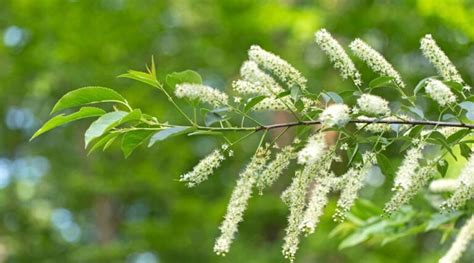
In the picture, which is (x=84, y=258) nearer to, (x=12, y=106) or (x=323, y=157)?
(x=12, y=106)

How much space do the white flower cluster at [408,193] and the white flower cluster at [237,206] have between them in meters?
0.30

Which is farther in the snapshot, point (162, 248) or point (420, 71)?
point (162, 248)

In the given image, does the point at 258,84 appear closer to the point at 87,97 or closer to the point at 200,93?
the point at 200,93

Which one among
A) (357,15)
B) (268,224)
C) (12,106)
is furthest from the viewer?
(12,106)

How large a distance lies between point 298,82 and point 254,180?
0.80 feet

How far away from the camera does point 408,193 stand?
1743mm

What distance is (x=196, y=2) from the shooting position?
9547mm

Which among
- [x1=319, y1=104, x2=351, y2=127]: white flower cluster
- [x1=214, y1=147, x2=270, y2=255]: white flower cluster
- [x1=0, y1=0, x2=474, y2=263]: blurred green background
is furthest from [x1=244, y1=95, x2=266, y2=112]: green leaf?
[x1=0, y1=0, x2=474, y2=263]: blurred green background

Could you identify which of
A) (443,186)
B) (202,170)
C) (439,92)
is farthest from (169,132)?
(443,186)

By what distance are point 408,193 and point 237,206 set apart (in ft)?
1.25

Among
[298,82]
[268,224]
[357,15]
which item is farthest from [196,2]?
[298,82]

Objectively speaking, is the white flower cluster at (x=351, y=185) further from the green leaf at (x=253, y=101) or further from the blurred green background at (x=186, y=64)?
the blurred green background at (x=186, y=64)

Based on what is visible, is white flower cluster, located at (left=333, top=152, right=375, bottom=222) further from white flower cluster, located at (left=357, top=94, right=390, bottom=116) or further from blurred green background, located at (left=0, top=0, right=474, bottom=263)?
blurred green background, located at (left=0, top=0, right=474, bottom=263)

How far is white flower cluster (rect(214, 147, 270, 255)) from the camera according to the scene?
5.74ft
